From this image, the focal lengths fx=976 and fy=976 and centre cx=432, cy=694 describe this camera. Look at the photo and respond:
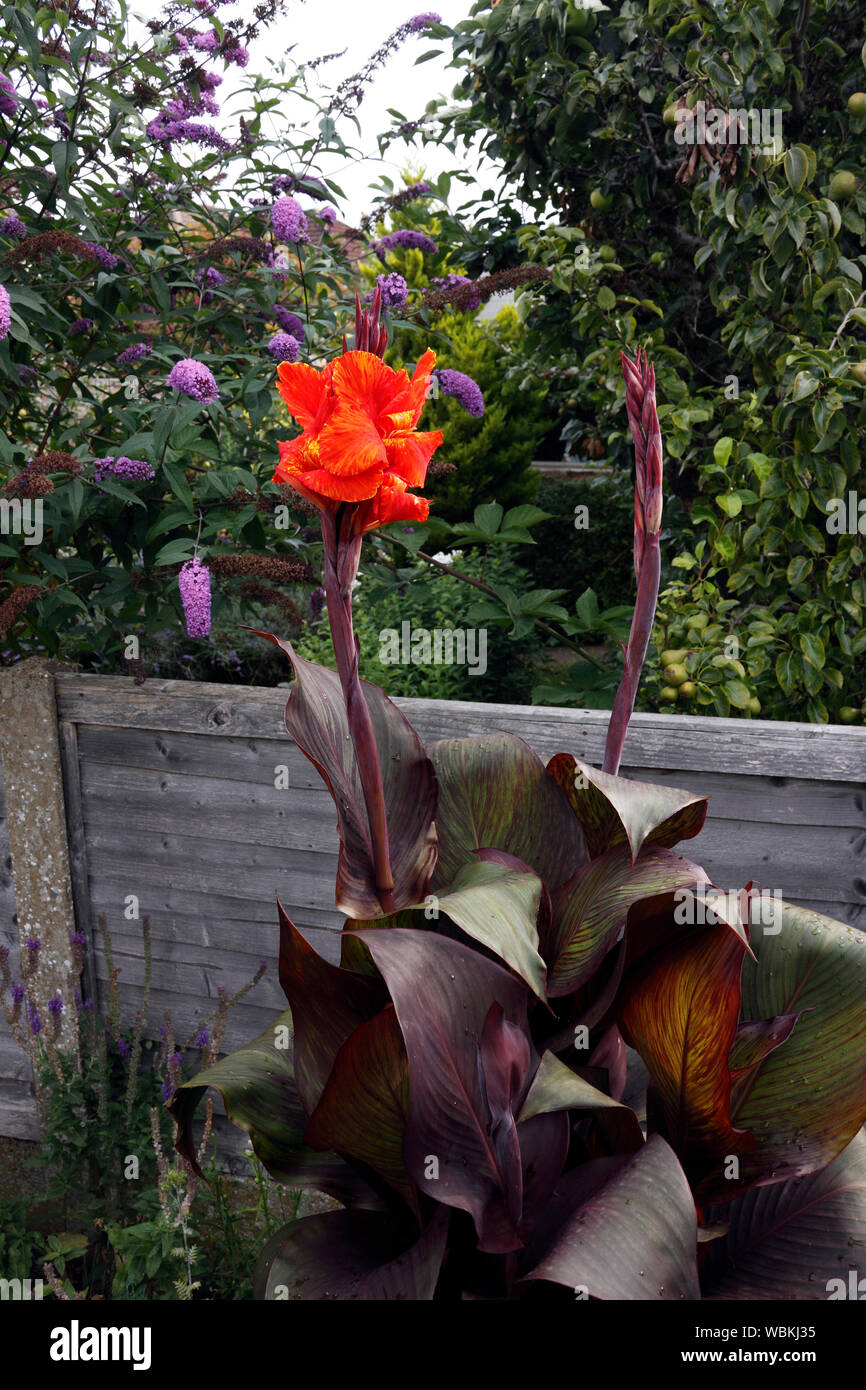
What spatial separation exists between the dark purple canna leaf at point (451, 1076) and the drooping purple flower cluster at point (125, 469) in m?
1.27

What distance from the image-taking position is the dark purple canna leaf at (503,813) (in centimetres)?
128

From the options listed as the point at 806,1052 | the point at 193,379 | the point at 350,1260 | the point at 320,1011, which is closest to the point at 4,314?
the point at 193,379

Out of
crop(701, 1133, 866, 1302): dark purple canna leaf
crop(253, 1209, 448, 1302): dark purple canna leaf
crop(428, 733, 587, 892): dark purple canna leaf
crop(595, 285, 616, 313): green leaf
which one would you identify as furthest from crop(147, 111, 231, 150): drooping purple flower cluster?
crop(701, 1133, 866, 1302): dark purple canna leaf

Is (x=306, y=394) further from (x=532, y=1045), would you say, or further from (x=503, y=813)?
(x=532, y=1045)

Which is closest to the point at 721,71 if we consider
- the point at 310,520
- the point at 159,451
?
the point at 310,520

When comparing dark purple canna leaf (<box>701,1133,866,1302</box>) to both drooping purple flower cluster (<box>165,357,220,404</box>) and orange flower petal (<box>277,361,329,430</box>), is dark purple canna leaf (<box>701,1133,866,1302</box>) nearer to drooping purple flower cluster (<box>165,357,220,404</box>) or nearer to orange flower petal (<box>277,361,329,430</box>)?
orange flower petal (<box>277,361,329,430</box>)

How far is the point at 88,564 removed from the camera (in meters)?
2.15

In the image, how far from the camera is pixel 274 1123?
1.20 meters

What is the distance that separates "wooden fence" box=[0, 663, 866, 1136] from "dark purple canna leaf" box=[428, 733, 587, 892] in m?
0.68

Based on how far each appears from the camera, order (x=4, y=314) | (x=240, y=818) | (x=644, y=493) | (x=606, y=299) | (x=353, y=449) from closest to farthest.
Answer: (x=353, y=449) < (x=644, y=493) < (x=4, y=314) < (x=240, y=818) < (x=606, y=299)

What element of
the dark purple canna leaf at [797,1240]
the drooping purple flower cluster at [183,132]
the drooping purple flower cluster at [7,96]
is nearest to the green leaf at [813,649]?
the dark purple canna leaf at [797,1240]

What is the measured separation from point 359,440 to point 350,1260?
36.3 inches

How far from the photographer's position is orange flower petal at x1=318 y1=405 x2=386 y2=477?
837mm
